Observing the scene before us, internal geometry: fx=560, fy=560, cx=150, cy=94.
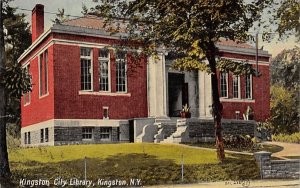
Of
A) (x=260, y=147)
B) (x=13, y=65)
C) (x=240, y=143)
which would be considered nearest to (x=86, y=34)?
(x=240, y=143)

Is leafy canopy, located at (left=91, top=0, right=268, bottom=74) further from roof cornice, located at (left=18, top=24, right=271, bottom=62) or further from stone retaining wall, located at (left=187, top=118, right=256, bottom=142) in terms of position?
stone retaining wall, located at (left=187, top=118, right=256, bottom=142)

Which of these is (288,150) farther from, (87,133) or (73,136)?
Result: (73,136)

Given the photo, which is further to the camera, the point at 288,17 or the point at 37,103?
the point at 37,103

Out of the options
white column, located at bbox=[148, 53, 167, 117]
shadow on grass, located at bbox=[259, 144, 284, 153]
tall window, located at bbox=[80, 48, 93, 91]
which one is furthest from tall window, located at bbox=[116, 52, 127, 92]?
shadow on grass, located at bbox=[259, 144, 284, 153]

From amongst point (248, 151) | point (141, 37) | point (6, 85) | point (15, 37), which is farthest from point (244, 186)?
point (15, 37)

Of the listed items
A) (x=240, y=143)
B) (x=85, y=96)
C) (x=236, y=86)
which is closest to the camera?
(x=240, y=143)

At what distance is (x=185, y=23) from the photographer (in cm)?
1522

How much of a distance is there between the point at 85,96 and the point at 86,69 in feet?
3.07

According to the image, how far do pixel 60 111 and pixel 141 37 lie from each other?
13.2ft

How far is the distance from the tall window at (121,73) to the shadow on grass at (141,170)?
119 inches

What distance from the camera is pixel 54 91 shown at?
17953 millimetres

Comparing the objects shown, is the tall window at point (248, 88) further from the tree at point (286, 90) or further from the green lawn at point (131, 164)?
the green lawn at point (131, 164)

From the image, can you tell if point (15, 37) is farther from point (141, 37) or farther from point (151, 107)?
point (151, 107)

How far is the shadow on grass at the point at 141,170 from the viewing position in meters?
13.2
